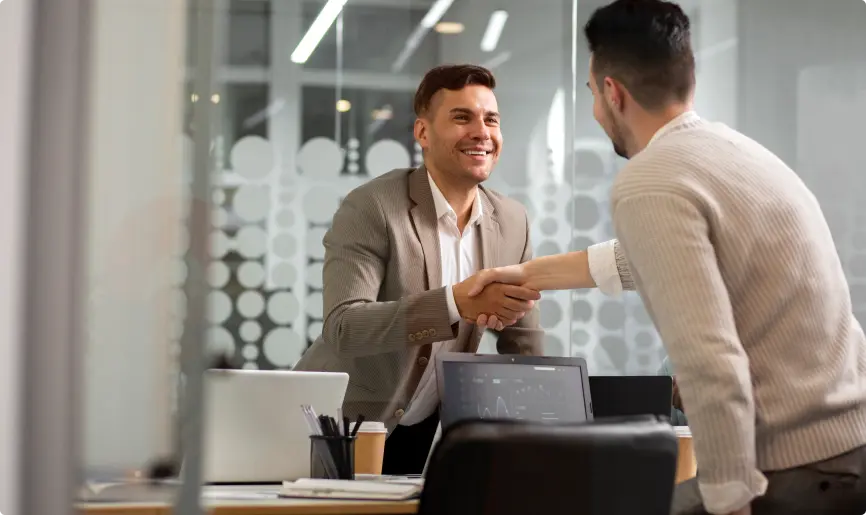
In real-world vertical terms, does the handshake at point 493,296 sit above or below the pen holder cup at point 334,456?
above

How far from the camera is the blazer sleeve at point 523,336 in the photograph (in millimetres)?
3832

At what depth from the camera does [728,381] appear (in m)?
1.86

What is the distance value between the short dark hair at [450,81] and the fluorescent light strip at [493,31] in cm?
68

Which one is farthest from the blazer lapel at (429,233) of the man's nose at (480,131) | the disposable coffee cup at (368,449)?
the disposable coffee cup at (368,449)

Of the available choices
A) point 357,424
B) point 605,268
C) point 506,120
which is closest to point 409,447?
point 357,424

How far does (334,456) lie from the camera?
248cm

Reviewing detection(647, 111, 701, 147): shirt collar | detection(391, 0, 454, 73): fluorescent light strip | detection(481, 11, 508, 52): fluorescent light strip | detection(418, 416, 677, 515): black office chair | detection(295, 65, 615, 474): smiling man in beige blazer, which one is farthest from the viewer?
detection(481, 11, 508, 52): fluorescent light strip

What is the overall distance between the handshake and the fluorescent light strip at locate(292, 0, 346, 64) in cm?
196

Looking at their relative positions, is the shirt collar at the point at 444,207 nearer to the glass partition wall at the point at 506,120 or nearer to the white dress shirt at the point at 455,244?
the white dress shirt at the point at 455,244

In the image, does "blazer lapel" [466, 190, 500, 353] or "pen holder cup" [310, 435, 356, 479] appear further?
"blazer lapel" [466, 190, 500, 353]

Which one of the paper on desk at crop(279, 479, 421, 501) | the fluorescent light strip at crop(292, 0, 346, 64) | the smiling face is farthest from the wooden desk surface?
the fluorescent light strip at crop(292, 0, 346, 64)

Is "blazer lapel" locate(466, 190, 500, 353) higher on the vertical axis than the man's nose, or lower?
lower

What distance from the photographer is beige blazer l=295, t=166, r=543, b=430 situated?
342cm

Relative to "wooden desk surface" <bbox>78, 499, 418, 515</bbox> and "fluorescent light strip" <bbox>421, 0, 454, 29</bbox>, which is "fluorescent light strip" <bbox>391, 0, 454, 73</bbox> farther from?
"wooden desk surface" <bbox>78, 499, 418, 515</bbox>
